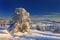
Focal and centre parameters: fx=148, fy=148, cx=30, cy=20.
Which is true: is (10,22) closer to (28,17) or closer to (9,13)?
(9,13)

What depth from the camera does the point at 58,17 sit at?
6.64 feet

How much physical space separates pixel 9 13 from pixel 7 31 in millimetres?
249

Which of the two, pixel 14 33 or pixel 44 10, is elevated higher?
pixel 44 10

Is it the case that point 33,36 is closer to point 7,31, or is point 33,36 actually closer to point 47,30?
point 47,30

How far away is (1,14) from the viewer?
6.72 ft

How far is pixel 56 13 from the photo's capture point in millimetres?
2039

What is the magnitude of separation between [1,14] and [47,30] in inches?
26.5

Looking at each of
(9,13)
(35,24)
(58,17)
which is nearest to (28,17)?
(35,24)

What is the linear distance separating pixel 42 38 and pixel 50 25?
210mm

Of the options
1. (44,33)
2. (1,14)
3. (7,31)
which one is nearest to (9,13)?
(1,14)

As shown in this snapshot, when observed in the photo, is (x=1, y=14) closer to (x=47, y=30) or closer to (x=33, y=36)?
(x=33, y=36)

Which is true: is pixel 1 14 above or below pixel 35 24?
above

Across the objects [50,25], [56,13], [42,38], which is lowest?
[42,38]

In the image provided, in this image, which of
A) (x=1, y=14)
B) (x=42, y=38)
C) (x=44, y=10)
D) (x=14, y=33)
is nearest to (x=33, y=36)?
(x=42, y=38)
